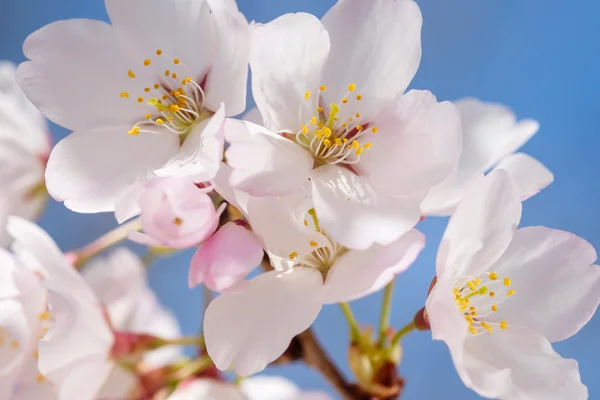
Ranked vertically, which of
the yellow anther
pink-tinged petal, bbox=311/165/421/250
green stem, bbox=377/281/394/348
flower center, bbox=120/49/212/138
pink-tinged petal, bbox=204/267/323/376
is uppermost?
pink-tinged petal, bbox=311/165/421/250

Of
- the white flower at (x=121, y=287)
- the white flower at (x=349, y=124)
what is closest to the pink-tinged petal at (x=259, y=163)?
the white flower at (x=349, y=124)

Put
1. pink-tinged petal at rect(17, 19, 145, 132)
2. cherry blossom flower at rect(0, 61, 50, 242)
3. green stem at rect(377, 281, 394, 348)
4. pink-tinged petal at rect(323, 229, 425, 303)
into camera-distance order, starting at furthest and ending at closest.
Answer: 1. cherry blossom flower at rect(0, 61, 50, 242)
2. green stem at rect(377, 281, 394, 348)
3. pink-tinged petal at rect(17, 19, 145, 132)
4. pink-tinged petal at rect(323, 229, 425, 303)

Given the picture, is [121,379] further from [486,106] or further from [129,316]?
[486,106]

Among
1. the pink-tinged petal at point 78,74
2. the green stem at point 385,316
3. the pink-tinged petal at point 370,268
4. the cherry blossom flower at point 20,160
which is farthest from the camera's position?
the cherry blossom flower at point 20,160

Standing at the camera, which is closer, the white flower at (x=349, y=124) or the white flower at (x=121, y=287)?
the white flower at (x=349, y=124)

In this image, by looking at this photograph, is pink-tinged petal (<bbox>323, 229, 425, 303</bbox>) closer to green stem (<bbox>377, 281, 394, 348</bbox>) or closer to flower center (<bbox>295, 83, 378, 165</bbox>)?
flower center (<bbox>295, 83, 378, 165</bbox>)

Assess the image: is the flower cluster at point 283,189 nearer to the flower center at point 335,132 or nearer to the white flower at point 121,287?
the flower center at point 335,132

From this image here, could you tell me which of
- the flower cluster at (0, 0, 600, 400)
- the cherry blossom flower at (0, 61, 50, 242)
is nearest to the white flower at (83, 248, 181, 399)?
the cherry blossom flower at (0, 61, 50, 242)
